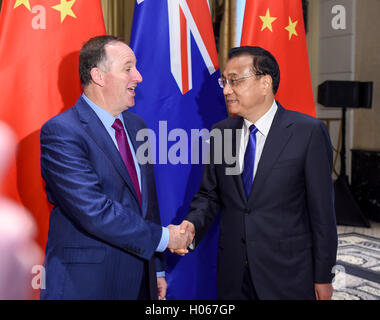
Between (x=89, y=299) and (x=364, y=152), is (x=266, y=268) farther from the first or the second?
(x=364, y=152)

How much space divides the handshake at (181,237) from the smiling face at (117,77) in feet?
1.80

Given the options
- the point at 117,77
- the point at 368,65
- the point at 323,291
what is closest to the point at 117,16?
the point at 117,77

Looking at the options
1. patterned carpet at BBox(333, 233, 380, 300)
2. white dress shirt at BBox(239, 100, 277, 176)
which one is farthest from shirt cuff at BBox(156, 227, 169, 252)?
patterned carpet at BBox(333, 233, 380, 300)

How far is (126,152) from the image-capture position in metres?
1.62

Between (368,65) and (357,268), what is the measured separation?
12.9 feet

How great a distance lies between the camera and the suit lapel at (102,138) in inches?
59.2

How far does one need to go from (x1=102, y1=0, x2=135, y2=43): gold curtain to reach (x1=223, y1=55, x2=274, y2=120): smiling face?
1.50 m

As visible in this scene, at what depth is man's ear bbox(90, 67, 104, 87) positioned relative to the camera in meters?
1.62

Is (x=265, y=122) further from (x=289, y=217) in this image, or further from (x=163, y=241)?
(x=163, y=241)

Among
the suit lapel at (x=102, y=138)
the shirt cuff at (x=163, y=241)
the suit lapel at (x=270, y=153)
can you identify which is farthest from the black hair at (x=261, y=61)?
the shirt cuff at (x=163, y=241)

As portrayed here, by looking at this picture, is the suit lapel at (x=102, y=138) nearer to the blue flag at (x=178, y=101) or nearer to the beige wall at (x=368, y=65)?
the blue flag at (x=178, y=101)

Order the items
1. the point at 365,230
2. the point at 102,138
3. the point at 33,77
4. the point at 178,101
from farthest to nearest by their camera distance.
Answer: the point at 365,230 < the point at 178,101 < the point at 33,77 < the point at 102,138

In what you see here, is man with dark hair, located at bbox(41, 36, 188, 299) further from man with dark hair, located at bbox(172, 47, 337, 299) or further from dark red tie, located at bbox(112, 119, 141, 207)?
man with dark hair, located at bbox(172, 47, 337, 299)

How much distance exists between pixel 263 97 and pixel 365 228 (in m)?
4.29
